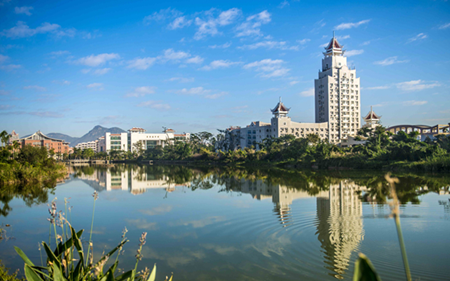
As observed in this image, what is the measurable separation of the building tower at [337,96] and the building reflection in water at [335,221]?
51150 millimetres

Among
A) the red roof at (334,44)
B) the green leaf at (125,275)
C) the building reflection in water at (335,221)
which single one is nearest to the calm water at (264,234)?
the building reflection in water at (335,221)

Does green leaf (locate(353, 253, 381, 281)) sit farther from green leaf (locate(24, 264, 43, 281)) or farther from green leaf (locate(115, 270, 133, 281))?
green leaf (locate(24, 264, 43, 281))

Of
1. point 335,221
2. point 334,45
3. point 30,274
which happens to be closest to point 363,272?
point 30,274

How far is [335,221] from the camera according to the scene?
25.3 feet

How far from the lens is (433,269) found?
4.62 meters

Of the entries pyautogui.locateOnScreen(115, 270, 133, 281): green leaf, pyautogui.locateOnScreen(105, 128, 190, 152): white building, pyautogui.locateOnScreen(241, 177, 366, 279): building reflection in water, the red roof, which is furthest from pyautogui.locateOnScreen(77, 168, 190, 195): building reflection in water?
pyautogui.locateOnScreen(105, 128, 190, 152): white building

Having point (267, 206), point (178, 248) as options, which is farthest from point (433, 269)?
point (267, 206)

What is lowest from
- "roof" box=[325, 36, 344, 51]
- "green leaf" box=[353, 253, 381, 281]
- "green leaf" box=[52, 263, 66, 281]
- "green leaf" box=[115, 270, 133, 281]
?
"green leaf" box=[115, 270, 133, 281]

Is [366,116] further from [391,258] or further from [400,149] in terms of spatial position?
[391,258]

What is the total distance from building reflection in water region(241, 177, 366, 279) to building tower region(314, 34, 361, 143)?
51.2 metres

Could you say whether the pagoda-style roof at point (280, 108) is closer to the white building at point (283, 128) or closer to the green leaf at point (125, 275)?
the white building at point (283, 128)

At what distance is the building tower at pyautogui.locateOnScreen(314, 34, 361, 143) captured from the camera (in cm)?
6097

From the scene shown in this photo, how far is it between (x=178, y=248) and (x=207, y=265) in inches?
41.6

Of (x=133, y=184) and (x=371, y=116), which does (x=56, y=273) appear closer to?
(x=133, y=184)
